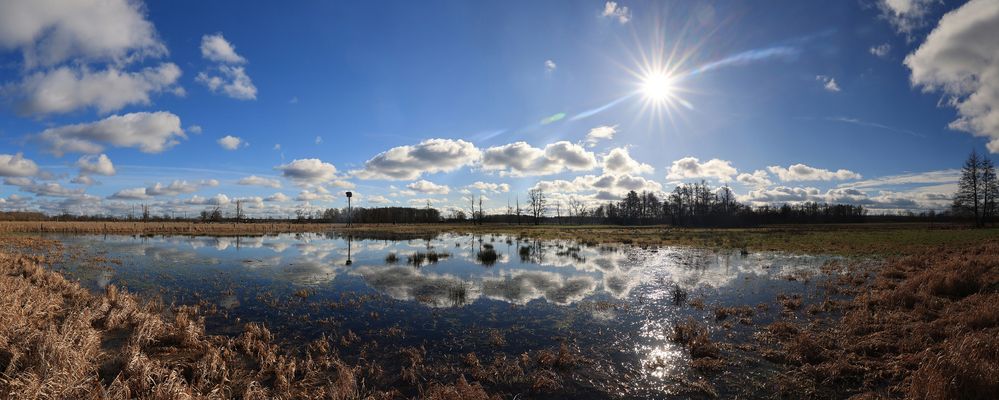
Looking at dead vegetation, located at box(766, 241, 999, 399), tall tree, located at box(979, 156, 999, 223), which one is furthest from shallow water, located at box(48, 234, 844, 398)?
tall tree, located at box(979, 156, 999, 223)

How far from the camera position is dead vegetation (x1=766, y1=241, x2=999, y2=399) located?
6.52 metres

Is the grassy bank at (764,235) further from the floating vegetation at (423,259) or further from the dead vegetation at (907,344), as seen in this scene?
the floating vegetation at (423,259)

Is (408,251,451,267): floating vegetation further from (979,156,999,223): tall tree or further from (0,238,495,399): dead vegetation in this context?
(979,156,999,223): tall tree

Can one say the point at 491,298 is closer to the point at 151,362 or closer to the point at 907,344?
the point at 151,362

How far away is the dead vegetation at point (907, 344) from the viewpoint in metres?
6.52

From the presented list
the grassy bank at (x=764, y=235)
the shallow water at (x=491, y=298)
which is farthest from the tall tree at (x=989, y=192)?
the shallow water at (x=491, y=298)

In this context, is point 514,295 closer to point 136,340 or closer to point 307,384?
point 307,384

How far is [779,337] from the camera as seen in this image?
34.4ft

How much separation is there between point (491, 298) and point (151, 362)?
10499 mm

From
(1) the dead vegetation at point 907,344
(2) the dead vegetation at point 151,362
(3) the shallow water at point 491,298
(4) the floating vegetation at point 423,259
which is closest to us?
(2) the dead vegetation at point 151,362

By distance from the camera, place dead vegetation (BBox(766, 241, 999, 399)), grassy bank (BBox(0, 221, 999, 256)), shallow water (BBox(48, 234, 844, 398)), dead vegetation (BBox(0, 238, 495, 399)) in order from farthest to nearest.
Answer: grassy bank (BBox(0, 221, 999, 256))
shallow water (BBox(48, 234, 844, 398))
dead vegetation (BBox(766, 241, 999, 399))
dead vegetation (BBox(0, 238, 495, 399))

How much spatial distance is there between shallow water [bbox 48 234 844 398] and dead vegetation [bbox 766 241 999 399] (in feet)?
6.24

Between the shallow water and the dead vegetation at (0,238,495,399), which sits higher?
the dead vegetation at (0,238,495,399)

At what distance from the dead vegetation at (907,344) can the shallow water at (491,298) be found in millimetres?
1903
